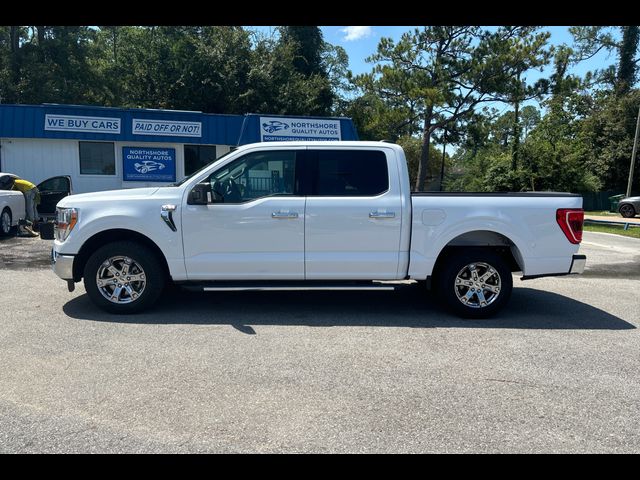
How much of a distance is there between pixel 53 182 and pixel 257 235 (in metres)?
11.4

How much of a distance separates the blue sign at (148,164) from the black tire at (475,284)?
15343 mm

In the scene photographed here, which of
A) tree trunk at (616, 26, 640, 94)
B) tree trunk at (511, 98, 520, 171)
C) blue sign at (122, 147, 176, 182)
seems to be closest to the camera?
blue sign at (122, 147, 176, 182)

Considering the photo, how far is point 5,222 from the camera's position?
12.1 m

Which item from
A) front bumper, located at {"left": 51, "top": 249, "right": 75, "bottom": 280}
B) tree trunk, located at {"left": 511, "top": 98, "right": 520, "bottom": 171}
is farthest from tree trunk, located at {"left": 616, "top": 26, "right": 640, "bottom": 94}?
front bumper, located at {"left": 51, "top": 249, "right": 75, "bottom": 280}

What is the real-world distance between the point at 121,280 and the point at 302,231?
87.0 inches

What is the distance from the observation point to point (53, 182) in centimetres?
1423

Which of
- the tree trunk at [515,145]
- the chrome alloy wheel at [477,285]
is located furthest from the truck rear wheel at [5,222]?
the tree trunk at [515,145]

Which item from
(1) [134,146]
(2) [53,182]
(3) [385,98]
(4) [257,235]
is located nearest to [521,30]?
(3) [385,98]

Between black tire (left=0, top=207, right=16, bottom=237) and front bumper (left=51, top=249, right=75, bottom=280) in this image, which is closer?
front bumper (left=51, top=249, right=75, bottom=280)

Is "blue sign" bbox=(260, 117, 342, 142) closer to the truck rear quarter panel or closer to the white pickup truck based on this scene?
the white pickup truck

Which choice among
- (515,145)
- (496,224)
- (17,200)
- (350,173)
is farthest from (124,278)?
(515,145)

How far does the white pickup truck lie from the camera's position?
5.56 m

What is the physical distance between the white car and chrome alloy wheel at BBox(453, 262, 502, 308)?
1132 cm
